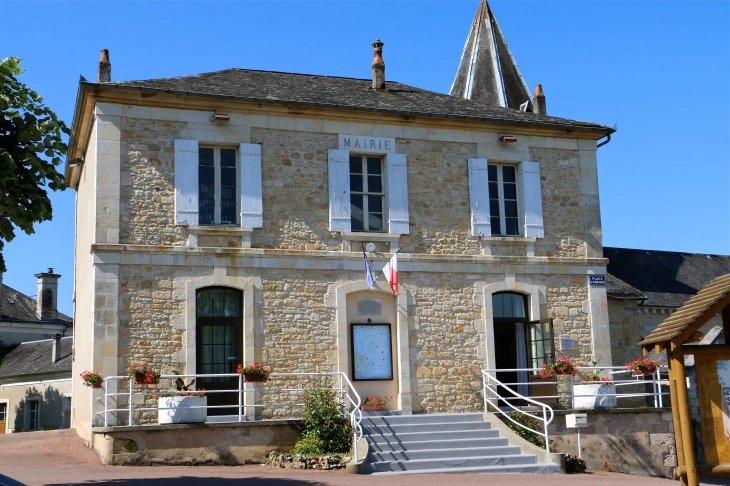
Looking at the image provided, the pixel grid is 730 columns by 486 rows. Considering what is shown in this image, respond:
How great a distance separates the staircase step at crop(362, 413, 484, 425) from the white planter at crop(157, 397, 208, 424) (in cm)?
275

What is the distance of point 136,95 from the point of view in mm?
15375

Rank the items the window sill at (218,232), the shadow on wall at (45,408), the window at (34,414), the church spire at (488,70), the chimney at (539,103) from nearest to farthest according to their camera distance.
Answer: the window sill at (218,232)
the chimney at (539,103)
the church spire at (488,70)
the shadow on wall at (45,408)
the window at (34,414)

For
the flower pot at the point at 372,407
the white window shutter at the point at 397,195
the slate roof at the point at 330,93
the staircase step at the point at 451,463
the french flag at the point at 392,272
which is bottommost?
the staircase step at the point at 451,463

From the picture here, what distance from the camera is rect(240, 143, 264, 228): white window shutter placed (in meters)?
15.7

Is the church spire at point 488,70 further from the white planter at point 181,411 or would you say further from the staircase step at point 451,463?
the white planter at point 181,411

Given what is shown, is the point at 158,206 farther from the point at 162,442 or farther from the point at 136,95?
the point at 162,442

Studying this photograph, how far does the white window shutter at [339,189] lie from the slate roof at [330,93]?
943mm

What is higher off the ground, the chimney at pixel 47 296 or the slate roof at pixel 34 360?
the chimney at pixel 47 296

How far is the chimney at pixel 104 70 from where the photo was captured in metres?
16.5

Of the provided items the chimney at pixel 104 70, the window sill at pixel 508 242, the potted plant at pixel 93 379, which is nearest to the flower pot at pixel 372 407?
the window sill at pixel 508 242

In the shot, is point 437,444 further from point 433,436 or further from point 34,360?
point 34,360

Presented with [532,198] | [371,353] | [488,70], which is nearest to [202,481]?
[371,353]

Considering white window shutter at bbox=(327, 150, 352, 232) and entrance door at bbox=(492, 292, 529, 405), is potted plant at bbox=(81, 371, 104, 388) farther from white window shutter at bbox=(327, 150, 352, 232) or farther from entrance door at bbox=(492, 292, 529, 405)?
entrance door at bbox=(492, 292, 529, 405)

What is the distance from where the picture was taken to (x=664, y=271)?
26.5m
